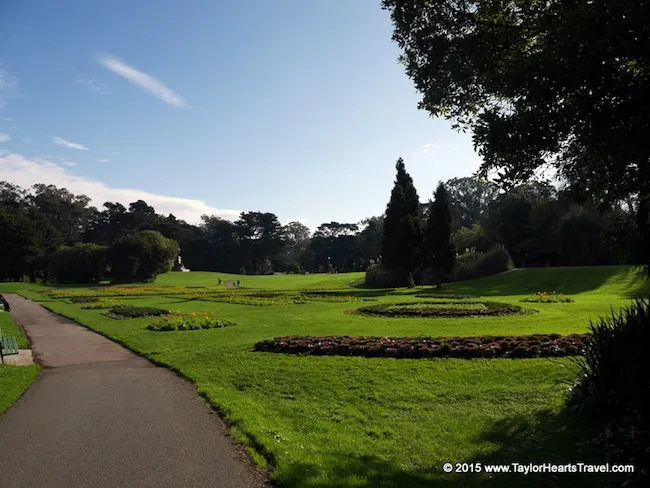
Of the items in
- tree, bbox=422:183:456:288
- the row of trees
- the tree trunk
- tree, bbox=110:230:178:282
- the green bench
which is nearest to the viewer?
the green bench

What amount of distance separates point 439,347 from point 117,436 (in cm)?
682

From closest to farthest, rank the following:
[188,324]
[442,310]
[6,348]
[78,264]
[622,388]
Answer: [622,388], [6,348], [188,324], [442,310], [78,264]

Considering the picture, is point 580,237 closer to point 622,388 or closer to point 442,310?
point 442,310

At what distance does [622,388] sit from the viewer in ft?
18.6

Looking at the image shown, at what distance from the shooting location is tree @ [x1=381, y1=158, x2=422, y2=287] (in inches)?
1571

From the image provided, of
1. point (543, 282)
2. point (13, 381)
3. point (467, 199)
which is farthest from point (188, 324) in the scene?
point (467, 199)

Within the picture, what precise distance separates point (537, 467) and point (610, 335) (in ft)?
8.56

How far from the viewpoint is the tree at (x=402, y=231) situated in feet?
131

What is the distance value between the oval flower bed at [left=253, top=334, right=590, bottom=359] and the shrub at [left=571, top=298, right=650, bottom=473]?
2.83 metres

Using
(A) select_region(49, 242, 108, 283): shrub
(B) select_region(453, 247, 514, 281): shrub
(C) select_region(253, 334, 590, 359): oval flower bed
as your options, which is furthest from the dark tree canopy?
(A) select_region(49, 242, 108, 283): shrub

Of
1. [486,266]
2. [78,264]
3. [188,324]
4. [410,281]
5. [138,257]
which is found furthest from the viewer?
[78,264]

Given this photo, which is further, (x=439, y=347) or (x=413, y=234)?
(x=413, y=234)

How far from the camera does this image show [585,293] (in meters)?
31.2

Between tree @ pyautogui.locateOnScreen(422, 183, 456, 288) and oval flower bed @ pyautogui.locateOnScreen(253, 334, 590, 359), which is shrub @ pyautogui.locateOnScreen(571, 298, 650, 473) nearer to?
oval flower bed @ pyautogui.locateOnScreen(253, 334, 590, 359)
